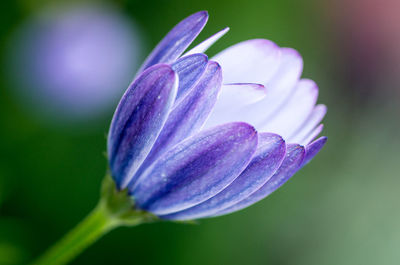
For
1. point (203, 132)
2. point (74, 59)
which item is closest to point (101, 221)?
point (203, 132)

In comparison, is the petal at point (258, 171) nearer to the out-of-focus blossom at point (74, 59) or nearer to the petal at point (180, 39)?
the petal at point (180, 39)

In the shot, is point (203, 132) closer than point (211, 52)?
Yes

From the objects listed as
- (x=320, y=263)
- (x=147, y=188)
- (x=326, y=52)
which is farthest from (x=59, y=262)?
(x=326, y=52)

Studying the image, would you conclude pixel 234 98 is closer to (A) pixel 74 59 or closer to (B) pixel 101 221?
(B) pixel 101 221

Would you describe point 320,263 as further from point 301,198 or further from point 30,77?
point 30,77

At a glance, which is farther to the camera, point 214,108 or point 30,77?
point 30,77

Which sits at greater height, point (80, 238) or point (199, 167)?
point (199, 167)
